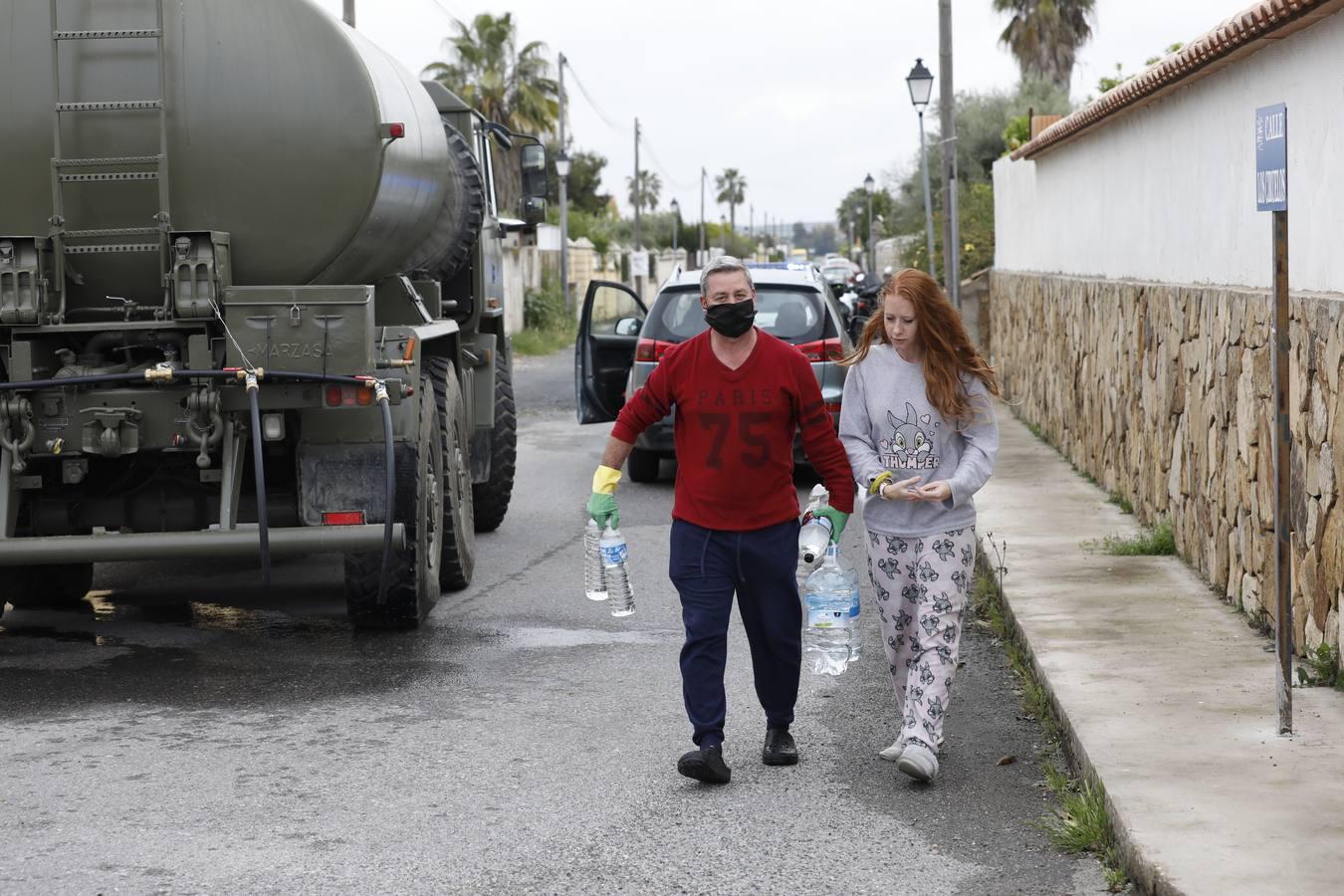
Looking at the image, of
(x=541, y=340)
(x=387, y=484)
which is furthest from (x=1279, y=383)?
(x=541, y=340)

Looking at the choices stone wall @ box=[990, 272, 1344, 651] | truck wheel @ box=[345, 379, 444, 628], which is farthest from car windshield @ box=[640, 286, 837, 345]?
truck wheel @ box=[345, 379, 444, 628]

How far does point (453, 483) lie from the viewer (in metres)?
9.23

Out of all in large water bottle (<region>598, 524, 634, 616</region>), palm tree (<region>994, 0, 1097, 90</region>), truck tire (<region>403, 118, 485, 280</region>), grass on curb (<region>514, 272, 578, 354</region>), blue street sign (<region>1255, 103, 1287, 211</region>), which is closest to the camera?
blue street sign (<region>1255, 103, 1287, 211</region>)

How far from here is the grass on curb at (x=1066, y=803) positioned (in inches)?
200

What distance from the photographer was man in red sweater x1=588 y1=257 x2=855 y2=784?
5.90m

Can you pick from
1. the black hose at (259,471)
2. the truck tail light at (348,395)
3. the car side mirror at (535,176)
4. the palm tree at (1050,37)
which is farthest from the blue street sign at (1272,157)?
the palm tree at (1050,37)

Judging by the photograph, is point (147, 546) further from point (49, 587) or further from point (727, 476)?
point (727, 476)

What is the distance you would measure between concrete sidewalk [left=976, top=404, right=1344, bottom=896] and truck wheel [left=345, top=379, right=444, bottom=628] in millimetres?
2702

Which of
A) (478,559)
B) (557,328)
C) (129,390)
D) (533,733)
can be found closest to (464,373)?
(478,559)

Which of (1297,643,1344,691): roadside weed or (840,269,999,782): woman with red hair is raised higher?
(840,269,999,782): woman with red hair

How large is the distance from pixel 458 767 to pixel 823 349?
7906 millimetres

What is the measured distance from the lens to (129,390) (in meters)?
7.40

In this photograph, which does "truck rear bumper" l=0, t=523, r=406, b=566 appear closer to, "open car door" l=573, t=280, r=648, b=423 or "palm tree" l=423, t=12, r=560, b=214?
"open car door" l=573, t=280, r=648, b=423

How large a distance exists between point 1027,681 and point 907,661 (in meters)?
1.41
